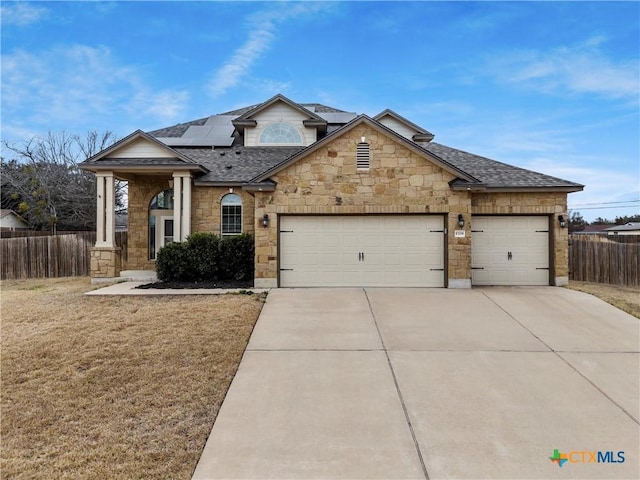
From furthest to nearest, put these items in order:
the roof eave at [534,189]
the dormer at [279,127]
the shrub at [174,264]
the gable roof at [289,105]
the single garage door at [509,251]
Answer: the dormer at [279,127] → the gable roof at [289,105] → the shrub at [174,264] → the single garage door at [509,251] → the roof eave at [534,189]

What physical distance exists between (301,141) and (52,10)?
9.41 metres

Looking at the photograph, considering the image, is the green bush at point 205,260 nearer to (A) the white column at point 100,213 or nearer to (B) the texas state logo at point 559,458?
(A) the white column at point 100,213

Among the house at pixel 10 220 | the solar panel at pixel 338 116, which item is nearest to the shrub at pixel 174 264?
the solar panel at pixel 338 116

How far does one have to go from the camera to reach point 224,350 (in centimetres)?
574

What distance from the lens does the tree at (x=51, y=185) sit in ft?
83.6

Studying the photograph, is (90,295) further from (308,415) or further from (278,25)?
(278,25)

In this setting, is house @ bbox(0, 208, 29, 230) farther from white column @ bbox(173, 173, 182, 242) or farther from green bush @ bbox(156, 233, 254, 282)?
green bush @ bbox(156, 233, 254, 282)

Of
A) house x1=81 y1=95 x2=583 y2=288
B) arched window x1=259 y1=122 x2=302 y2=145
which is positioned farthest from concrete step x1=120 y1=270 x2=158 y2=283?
arched window x1=259 y1=122 x2=302 y2=145

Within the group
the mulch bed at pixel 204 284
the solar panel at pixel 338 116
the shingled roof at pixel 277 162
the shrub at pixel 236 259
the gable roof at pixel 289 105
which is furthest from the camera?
the solar panel at pixel 338 116

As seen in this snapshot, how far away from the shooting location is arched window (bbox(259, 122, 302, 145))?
1655 cm

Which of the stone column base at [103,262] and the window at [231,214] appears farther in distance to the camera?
the window at [231,214]

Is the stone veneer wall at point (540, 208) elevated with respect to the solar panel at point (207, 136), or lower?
lower

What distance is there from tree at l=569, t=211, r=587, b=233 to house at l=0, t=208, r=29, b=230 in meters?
64.2

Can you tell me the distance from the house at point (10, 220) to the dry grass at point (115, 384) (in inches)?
974
